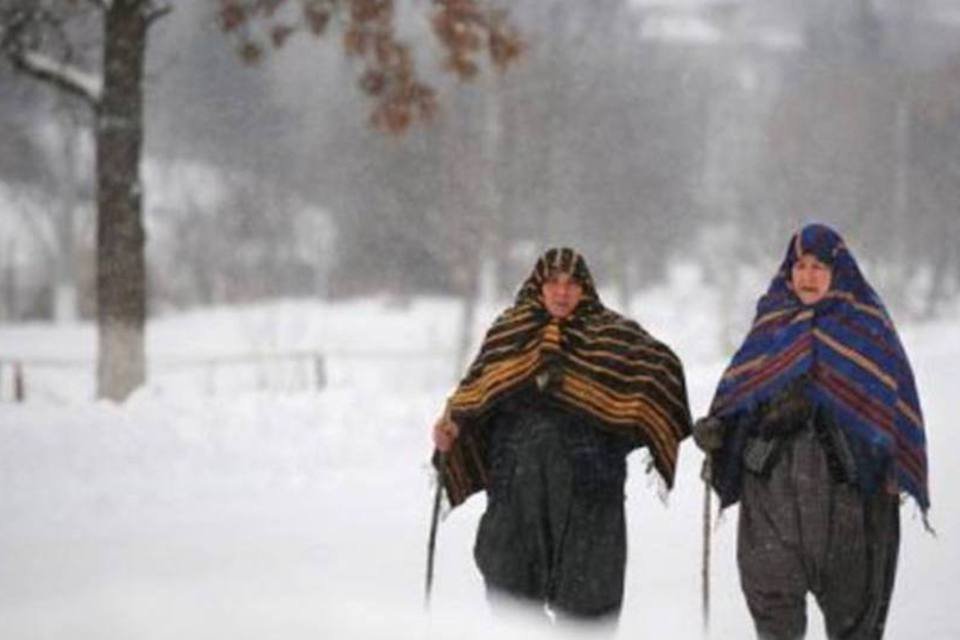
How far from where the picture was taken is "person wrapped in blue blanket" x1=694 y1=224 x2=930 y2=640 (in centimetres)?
449

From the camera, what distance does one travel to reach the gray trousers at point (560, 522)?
4633mm

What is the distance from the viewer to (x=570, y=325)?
4.71 m

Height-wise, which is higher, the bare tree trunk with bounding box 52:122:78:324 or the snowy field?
the bare tree trunk with bounding box 52:122:78:324

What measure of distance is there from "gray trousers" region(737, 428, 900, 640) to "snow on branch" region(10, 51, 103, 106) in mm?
8873

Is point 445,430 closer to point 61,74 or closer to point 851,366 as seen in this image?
point 851,366

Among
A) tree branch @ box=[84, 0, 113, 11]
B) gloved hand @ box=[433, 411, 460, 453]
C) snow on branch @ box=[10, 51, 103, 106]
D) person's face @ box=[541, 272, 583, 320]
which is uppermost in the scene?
tree branch @ box=[84, 0, 113, 11]

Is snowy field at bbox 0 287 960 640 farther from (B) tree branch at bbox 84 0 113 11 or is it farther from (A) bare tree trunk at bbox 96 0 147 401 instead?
(B) tree branch at bbox 84 0 113 11

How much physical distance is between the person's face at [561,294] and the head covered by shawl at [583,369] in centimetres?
2

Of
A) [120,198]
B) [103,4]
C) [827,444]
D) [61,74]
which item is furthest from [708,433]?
[61,74]

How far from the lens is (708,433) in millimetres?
4648

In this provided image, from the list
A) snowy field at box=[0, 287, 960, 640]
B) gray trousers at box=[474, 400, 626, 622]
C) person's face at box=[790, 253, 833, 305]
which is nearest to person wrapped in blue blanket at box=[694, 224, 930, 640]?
person's face at box=[790, 253, 833, 305]

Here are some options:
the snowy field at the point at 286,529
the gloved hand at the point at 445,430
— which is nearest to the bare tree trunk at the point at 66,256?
the snowy field at the point at 286,529

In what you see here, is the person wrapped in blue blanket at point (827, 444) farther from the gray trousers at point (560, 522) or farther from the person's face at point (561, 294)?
the person's face at point (561, 294)

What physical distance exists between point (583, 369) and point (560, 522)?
568 mm
